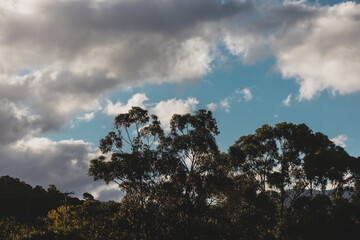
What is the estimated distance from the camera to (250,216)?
33.8m

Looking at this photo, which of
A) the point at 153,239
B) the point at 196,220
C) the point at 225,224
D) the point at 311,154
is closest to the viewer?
the point at 153,239

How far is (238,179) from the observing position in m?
40.5

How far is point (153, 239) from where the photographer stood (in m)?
19.1

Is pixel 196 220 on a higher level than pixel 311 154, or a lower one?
lower

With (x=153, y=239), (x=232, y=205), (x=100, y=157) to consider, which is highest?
(x=100, y=157)

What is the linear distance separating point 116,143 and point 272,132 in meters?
18.4

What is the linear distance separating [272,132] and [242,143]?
3770 mm

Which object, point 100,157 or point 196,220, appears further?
point 100,157

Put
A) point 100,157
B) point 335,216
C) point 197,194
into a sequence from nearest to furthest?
point 335,216 < point 197,194 < point 100,157

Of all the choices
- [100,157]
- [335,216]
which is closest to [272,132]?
[335,216]

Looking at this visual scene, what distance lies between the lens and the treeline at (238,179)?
30.8 m

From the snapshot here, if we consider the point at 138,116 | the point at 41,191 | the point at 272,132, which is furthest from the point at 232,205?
the point at 41,191

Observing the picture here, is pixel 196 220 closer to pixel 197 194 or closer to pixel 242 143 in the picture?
pixel 197 194

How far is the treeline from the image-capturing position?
30.8 m
